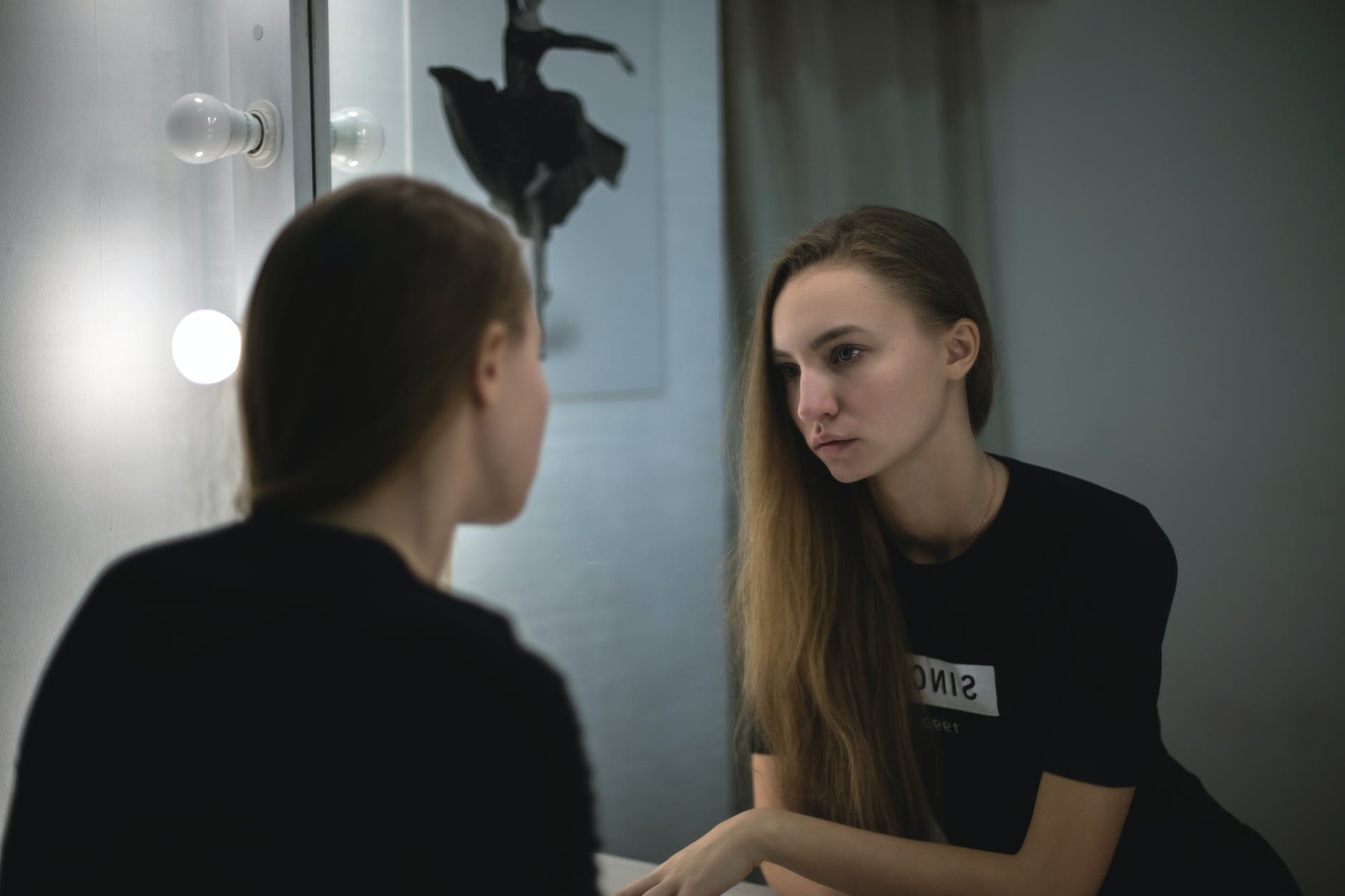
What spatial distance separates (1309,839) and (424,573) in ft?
3.08

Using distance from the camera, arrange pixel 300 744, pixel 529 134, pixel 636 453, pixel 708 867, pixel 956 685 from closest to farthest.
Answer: pixel 300 744 < pixel 708 867 < pixel 956 685 < pixel 529 134 < pixel 636 453

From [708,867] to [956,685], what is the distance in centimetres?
27

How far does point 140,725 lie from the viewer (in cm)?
36

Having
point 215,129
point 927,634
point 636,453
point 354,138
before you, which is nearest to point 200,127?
point 215,129

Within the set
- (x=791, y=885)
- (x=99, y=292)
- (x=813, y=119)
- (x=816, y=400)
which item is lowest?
(x=791, y=885)

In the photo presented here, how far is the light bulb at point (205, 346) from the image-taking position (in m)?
0.92

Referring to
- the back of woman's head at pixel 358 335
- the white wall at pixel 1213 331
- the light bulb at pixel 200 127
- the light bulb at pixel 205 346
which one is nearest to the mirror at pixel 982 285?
the white wall at pixel 1213 331

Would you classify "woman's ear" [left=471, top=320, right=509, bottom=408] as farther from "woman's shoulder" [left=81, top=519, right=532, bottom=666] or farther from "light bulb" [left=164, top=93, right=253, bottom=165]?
"light bulb" [left=164, top=93, right=253, bottom=165]

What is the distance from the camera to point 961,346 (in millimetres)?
859

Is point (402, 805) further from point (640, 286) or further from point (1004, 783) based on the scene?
point (640, 286)

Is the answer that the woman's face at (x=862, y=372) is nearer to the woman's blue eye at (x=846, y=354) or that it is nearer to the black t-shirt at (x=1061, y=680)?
the woman's blue eye at (x=846, y=354)

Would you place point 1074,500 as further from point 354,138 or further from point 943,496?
point 354,138

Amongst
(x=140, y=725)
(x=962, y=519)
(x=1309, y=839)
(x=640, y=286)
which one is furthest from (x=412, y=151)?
(x=1309, y=839)

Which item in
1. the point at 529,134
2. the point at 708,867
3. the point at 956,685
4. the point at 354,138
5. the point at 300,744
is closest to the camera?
the point at 300,744
